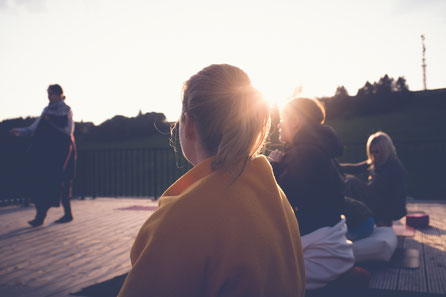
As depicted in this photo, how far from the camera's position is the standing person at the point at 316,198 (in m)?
2.98

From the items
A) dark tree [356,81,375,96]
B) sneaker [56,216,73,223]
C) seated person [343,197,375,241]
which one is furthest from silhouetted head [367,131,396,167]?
dark tree [356,81,375,96]

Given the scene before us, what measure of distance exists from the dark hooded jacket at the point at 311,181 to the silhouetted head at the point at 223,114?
5.95 feet

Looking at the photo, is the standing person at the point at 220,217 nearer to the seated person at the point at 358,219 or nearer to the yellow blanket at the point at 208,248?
the yellow blanket at the point at 208,248

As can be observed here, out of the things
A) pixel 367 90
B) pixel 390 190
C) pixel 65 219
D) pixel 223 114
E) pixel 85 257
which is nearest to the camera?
pixel 223 114

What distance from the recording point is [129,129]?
72.9 ft

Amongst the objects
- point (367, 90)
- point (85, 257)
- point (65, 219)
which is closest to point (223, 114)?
point (85, 257)

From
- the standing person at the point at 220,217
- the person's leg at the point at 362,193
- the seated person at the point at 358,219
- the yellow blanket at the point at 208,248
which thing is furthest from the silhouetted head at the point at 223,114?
the person's leg at the point at 362,193

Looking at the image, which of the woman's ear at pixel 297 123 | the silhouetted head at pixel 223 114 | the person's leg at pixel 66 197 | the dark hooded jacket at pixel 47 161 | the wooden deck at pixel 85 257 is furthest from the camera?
the person's leg at pixel 66 197

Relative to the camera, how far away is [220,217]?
3.33 feet

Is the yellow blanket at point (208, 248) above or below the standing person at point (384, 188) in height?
above

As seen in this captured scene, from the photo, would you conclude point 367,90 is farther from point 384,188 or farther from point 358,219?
point 358,219

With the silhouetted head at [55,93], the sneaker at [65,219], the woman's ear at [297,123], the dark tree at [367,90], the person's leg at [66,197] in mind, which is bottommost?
the sneaker at [65,219]

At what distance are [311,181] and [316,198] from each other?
0.14 m

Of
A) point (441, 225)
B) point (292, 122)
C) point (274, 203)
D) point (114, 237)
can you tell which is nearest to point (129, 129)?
point (114, 237)
